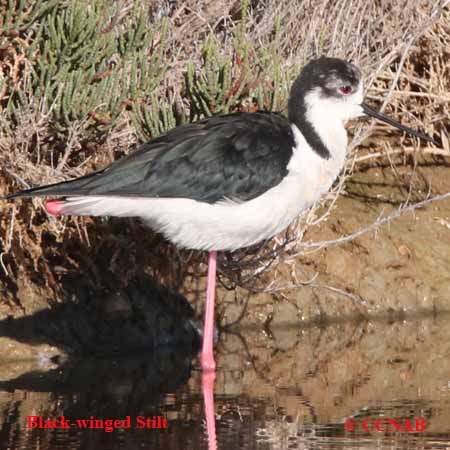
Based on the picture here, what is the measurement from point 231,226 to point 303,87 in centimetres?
72

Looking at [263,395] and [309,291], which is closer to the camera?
[263,395]

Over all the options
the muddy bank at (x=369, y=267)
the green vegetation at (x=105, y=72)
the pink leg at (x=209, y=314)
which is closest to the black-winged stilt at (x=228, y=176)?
the pink leg at (x=209, y=314)

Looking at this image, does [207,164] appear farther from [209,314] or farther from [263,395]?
[263,395]

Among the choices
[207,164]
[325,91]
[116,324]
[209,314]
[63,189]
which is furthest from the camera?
[116,324]

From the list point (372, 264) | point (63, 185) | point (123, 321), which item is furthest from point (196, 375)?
point (372, 264)

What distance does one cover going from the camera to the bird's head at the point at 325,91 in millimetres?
5992

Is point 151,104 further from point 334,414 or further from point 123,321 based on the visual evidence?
point 334,414

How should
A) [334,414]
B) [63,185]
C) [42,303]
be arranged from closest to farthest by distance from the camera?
1. [334,414]
2. [63,185]
3. [42,303]

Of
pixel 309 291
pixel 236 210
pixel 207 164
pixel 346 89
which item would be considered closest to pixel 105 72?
pixel 207 164

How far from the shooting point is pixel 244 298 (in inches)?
275

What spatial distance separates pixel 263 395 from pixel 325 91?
4.59 feet

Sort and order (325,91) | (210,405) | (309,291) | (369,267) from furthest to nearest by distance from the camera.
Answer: (369,267) < (309,291) < (325,91) < (210,405)

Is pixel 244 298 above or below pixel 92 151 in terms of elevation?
below

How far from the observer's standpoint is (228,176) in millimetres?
5758
